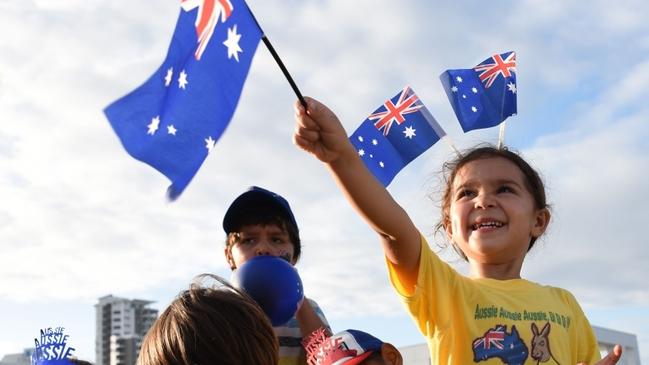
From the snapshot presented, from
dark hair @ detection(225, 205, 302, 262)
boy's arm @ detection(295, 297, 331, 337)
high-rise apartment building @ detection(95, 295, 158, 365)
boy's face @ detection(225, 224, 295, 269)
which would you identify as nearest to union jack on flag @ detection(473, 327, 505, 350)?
boy's arm @ detection(295, 297, 331, 337)

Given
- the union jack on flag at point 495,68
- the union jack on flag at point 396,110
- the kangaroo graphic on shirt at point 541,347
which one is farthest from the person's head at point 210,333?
the union jack on flag at point 495,68

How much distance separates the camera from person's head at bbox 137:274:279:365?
1.92 meters

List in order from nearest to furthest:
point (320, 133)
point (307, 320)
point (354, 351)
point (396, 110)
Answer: point (320, 133)
point (354, 351)
point (307, 320)
point (396, 110)

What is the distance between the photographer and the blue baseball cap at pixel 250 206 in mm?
4023

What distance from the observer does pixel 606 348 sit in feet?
59.1

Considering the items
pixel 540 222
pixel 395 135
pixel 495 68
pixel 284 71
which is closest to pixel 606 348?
pixel 495 68

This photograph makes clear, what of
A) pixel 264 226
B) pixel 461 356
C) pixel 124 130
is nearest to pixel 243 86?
pixel 124 130

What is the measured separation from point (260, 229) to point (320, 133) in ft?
5.45

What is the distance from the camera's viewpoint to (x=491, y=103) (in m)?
5.46

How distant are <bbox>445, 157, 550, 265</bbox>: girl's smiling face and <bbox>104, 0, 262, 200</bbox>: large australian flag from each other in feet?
4.23

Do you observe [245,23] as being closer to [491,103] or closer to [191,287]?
[191,287]

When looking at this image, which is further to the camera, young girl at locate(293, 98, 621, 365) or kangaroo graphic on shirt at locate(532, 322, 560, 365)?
kangaroo graphic on shirt at locate(532, 322, 560, 365)

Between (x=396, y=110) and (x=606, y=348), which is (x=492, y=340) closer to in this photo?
(x=396, y=110)

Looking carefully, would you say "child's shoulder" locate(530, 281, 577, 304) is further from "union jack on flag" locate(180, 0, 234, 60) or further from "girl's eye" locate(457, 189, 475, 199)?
"union jack on flag" locate(180, 0, 234, 60)
